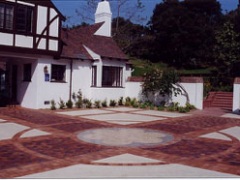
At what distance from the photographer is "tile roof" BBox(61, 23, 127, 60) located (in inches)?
611

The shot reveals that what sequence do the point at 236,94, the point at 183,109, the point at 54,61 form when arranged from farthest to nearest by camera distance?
the point at 54,61 → the point at 183,109 → the point at 236,94

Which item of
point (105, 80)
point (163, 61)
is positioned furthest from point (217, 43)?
point (163, 61)

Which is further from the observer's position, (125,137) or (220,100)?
(220,100)

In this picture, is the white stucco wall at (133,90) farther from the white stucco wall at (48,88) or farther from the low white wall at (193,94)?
the white stucco wall at (48,88)

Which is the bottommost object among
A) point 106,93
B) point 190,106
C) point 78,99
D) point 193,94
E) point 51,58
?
point 190,106

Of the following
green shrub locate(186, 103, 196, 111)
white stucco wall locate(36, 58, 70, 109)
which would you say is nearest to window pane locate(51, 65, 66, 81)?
white stucco wall locate(36, 58, 70, 109)

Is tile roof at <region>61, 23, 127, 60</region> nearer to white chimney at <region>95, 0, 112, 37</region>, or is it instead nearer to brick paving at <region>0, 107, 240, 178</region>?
white chimney at <region>95, 0, 112, 37</region>

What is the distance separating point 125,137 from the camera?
7422mm

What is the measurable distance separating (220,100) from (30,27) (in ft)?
37.5

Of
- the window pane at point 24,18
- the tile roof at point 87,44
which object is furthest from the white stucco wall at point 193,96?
the window pane at point 24,18

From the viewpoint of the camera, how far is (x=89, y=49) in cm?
1647

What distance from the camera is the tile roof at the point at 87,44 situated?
611 inches

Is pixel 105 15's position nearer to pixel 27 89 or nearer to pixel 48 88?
pixel 48 88

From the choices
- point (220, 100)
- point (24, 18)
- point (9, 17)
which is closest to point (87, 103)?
point (24, 18)
